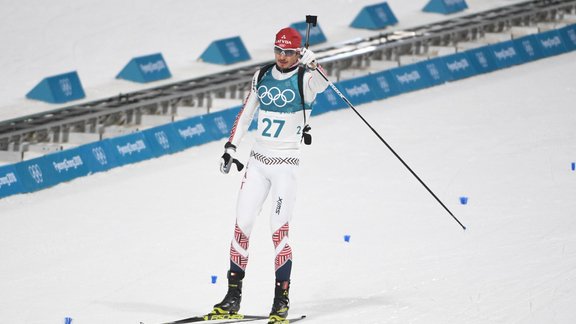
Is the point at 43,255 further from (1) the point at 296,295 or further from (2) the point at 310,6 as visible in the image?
(2) the point at 310,6

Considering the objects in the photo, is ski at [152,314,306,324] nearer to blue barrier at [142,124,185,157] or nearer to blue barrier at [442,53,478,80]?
blue barrier at [142,124,185,157]

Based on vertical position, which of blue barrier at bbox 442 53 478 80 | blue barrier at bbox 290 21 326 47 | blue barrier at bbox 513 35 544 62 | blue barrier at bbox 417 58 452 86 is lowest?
blue barrier at bbox 513 35 544 62

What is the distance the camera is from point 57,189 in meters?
16.8

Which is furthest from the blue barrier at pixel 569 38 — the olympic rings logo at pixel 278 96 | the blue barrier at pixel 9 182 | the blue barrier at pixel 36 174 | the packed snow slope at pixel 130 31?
the olympic rings logo at pixel 278 96

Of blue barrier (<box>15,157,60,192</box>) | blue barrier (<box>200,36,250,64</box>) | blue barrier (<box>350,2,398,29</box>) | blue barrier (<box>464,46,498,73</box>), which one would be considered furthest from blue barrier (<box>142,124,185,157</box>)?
blue barrier (<box>350,2,398,29</box>)

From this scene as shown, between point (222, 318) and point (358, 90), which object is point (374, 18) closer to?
point (358, 90)

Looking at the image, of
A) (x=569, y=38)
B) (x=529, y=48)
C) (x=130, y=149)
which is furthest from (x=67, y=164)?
(x=569, y=38)

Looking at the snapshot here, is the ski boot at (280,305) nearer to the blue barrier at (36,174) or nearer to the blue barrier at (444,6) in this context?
the blue barrier at (36,174)

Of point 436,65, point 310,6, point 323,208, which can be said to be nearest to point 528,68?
point 436,65

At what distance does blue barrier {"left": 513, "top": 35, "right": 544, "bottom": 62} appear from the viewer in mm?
25422

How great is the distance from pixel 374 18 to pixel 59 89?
9666 mm

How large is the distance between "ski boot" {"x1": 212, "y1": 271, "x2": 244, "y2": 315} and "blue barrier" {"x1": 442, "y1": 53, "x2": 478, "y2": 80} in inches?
552

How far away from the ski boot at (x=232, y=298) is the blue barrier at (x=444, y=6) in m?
21.6

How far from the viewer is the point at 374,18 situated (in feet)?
97.5
